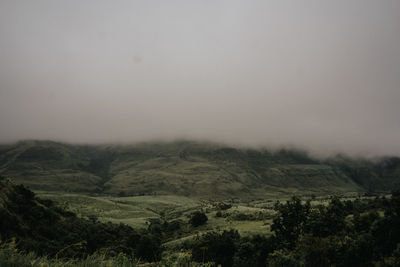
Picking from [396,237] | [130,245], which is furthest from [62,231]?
[396,237]

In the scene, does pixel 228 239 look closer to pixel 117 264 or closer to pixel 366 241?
pixel 366 241

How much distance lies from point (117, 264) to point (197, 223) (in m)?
130

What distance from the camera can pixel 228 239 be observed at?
2798 inches

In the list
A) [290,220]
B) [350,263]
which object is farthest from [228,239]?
[350,263]

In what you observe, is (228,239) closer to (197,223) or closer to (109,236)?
(109,236)

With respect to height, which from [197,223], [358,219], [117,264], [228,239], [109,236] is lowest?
[197,223]

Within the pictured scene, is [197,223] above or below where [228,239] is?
below

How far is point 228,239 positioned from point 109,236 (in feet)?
132

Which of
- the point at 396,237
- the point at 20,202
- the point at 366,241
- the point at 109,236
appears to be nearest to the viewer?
the point at 366,241

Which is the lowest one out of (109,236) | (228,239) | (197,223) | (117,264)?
(197,223)

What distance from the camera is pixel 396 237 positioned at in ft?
180

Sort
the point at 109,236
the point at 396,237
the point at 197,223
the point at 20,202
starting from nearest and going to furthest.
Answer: the point at 396,237 → the point at 20,202 → the point at 109,236 → the point at 197,223

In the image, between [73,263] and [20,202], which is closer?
[73,263]

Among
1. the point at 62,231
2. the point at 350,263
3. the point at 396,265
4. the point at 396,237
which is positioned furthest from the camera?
the point at 62,231
